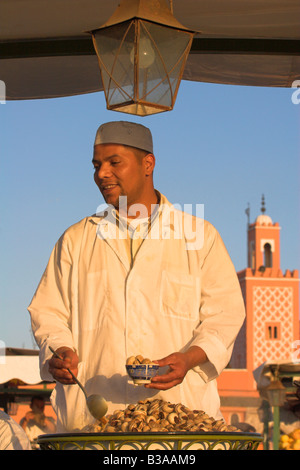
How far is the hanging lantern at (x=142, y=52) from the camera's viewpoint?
2783 mm

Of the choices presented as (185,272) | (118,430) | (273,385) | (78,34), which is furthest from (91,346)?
(273,385)

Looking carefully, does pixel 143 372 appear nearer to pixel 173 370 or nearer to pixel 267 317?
pixel 173 370

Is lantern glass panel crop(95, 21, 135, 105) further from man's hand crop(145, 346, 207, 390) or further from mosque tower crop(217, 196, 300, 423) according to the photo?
mosque tower crop(217, 196, 300, 423)

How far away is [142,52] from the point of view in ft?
9.25

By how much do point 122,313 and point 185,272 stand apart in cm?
27

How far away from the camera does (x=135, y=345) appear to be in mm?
2859

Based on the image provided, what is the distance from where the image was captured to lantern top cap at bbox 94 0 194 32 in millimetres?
2761

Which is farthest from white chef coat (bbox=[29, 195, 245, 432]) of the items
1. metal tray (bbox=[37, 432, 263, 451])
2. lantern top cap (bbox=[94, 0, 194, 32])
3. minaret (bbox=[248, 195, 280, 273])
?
minaret (bbox=[248, 195, 280, 273])

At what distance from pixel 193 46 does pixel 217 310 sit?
4.48 ft

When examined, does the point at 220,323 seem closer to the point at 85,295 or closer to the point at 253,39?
the point at 85,295

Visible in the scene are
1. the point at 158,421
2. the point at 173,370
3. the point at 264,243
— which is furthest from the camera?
the point at 264,243

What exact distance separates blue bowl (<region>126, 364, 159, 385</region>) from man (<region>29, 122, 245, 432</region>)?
0.35m

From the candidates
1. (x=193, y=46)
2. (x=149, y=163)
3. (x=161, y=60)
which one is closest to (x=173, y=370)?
(x=149, y=163)

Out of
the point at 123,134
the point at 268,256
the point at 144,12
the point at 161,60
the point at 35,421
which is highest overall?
the point at 268,256
